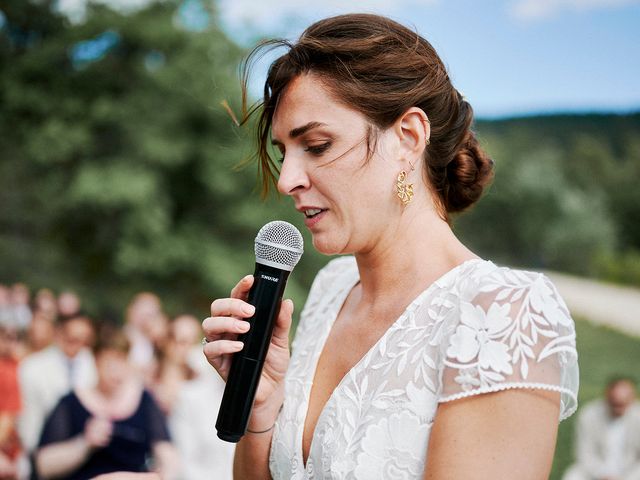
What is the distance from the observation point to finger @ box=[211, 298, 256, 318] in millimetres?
1491

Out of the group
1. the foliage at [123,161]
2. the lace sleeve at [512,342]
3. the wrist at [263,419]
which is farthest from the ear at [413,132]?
the foliage at [123,161]

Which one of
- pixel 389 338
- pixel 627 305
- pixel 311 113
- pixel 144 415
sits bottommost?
pixel 627 305

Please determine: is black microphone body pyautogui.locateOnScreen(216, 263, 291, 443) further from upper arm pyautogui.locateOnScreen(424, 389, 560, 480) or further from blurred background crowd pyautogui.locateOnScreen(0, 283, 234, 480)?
blurred background crowd pyautogui.locateOnScreen(0, 283, 234, 480)

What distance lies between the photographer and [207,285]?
14.3 metres

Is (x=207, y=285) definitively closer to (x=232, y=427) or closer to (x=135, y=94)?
(x=135, y=94)

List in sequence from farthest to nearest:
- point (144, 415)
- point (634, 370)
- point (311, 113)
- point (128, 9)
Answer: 1. point (128, 9)
2. point (634, 370)
3. point (144, 415)
4. point (311, 113)

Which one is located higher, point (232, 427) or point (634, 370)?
point (232, 427)

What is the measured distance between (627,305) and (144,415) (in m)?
7.96

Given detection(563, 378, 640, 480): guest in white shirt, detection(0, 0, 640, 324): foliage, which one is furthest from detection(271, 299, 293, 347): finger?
detection(0, 0, 640, 324): foliage

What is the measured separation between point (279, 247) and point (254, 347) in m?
0.22

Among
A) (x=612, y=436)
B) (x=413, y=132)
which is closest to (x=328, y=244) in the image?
(x=413, y=132)

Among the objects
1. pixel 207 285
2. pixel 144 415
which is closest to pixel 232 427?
pixel 144 415

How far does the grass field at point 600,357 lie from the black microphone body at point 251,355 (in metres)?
8.28

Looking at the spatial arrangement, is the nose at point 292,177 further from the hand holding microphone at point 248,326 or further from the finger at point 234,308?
the finger at point 234,308
